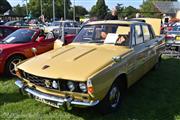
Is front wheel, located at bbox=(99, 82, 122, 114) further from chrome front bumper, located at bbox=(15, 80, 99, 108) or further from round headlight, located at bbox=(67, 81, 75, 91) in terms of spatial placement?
round headlight, located at bbox=(67, 81, 75, 91)

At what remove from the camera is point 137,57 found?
639 centimetres

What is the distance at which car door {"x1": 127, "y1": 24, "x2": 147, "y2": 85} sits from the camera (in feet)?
19.9

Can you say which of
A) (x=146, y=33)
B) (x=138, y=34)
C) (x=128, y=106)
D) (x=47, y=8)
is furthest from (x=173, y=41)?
(x=47, y=8)

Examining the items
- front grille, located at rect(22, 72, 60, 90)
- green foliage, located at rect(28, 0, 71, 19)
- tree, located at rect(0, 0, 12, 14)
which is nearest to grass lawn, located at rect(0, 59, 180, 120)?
front grille, located at rect(22, 72, 60, 90)

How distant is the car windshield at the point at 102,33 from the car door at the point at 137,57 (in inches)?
11.3

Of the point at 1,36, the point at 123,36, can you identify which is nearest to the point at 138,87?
the point at 123,36

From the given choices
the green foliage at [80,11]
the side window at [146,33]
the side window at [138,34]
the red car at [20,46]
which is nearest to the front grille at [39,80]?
the side window at [138,34]

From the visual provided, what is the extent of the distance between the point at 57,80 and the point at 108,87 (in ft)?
2.85

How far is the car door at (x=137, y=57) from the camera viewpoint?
607 centimetres

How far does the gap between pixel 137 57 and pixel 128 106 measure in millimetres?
1117

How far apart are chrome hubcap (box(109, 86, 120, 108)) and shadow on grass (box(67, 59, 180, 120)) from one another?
0.18 m

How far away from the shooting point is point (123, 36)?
635 centimetres

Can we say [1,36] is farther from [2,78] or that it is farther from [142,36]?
[142,36]

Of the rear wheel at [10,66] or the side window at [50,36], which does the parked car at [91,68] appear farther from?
the side window at [50,36]
